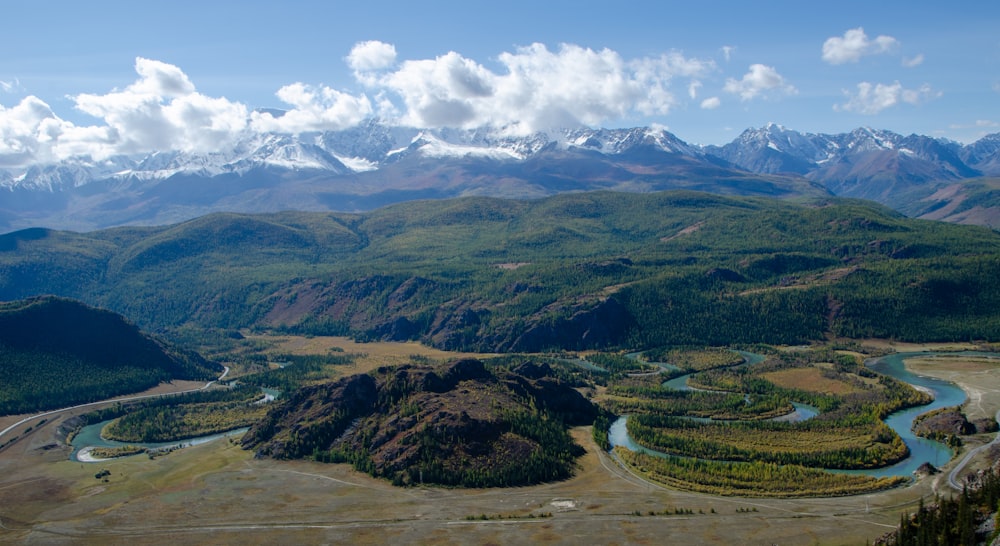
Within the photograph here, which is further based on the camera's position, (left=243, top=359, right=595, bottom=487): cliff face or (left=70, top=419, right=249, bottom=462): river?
(left=70, top=419, right=249, bottom=462): river

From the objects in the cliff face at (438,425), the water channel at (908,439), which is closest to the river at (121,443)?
the cliff face at (438,425)

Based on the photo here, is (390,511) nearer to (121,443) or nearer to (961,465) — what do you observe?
(121,443)

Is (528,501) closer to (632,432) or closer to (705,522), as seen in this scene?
(705,522)

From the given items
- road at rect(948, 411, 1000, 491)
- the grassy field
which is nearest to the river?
the grassy field

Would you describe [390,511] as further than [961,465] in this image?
No

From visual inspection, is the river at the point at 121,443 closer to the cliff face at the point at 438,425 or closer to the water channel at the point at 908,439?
the cliff face at the point at 438,425

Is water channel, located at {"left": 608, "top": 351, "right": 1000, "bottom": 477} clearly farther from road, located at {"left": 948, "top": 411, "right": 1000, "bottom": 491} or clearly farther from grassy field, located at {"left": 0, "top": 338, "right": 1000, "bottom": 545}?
grassy field, located at {"left": 0, "top": 338, "right": 1000, "bottom": 545}

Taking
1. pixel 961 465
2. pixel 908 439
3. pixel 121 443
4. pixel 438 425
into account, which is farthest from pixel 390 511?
pixel 908 439

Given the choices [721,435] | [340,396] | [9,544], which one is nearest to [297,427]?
[340,396]
